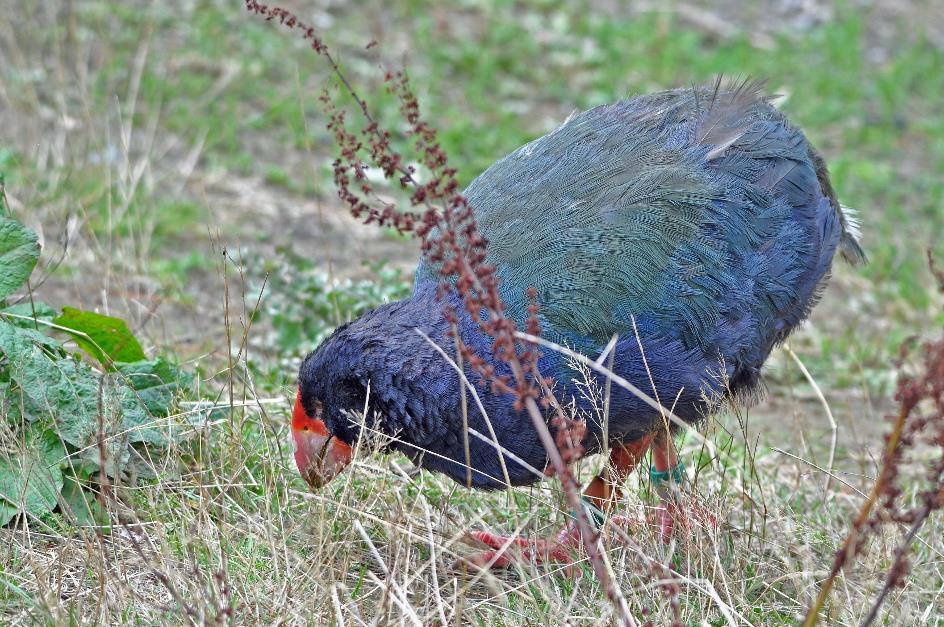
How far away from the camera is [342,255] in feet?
18.0

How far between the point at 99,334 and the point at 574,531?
144 cm

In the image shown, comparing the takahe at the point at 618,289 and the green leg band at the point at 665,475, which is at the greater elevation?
the takahe at the point at 618,289

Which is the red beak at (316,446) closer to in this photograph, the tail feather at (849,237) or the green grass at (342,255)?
the green grass at (342,255)

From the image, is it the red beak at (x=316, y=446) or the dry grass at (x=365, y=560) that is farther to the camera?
the red beak at (x=316, y=446)

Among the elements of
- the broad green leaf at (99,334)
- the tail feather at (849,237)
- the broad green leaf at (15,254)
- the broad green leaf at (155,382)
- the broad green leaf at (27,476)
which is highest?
the tail feather at (849,237)

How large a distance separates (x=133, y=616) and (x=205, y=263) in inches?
107

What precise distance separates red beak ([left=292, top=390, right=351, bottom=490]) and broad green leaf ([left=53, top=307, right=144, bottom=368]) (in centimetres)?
56

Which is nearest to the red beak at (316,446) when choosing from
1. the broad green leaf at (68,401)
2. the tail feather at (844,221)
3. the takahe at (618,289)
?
the takahe at (618,289)

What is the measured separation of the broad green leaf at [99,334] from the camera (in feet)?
10.8

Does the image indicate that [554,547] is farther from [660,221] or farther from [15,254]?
[15,254]

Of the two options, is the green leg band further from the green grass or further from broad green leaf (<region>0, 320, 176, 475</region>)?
broad green leaf (<region>0, 320, 176, 475</region>)

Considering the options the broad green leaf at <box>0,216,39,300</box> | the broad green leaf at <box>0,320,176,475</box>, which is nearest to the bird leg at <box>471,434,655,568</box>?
the broad green leaf at <box>0,320,176,475</box>

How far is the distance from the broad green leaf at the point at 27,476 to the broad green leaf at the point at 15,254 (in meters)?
0.40

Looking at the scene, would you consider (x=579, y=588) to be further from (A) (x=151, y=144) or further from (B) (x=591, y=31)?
(B) (x=591, y=31)
